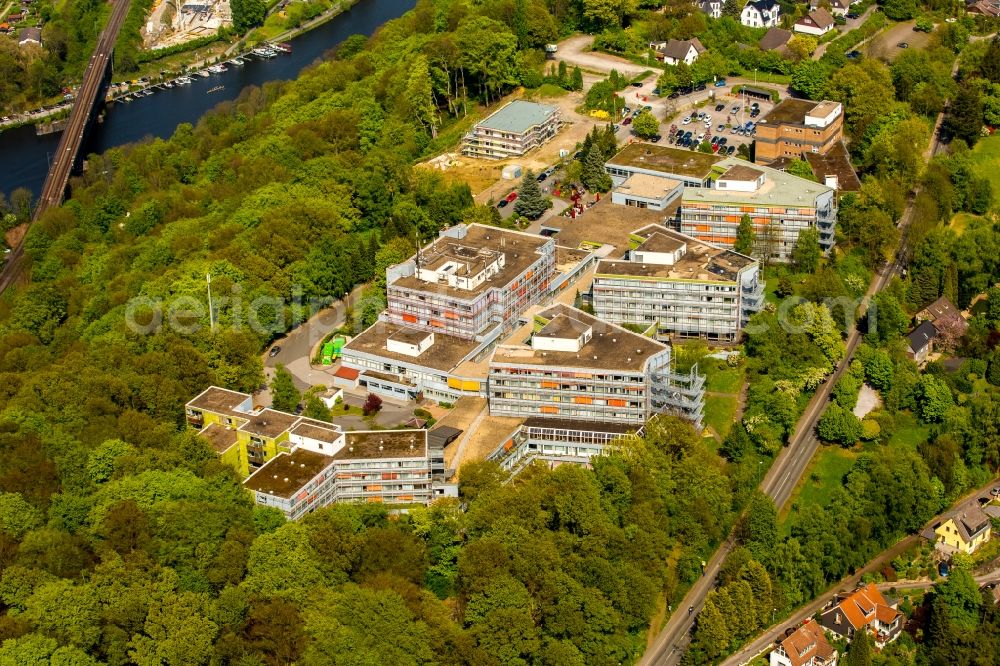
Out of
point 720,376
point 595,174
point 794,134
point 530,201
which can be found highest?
point 530,201

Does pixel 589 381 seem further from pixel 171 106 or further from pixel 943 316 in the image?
pixel 171 106

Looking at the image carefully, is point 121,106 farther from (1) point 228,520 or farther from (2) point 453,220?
(1) point 228,520

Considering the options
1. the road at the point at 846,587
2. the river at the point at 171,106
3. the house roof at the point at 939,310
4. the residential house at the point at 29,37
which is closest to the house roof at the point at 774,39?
the house roof at the point at 939,310

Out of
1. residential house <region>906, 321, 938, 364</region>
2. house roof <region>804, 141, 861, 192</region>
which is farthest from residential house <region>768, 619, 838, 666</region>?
house roof <region>804, 141, 861, 192</region>

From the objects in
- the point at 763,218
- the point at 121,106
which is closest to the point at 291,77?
the point at 121,106

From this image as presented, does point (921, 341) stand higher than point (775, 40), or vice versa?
point (775, 40)

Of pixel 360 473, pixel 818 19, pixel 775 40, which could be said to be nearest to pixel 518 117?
pixel 775 40

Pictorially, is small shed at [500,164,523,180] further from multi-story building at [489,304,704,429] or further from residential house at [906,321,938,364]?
residential house at [906,321,938,364]

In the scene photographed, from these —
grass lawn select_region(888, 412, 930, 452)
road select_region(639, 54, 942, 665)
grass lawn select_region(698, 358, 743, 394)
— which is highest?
grass lawn select_region(698, 358, 743, 394)
